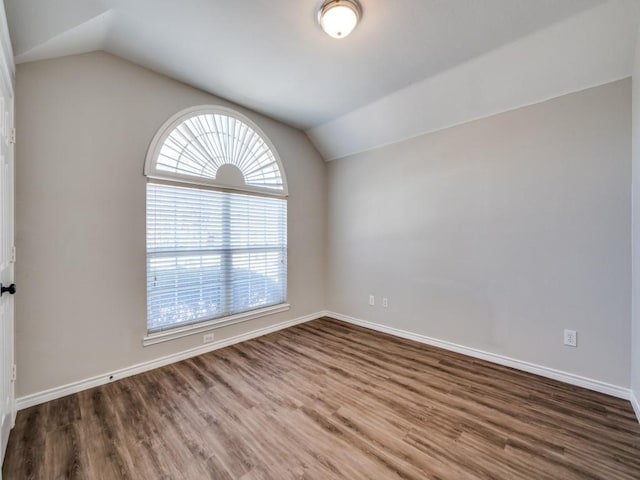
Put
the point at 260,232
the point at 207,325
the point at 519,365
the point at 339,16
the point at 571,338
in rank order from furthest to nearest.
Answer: the point at 260,232 → the point at 207,325 → the point at 519,365 → the point at 571,338 → the point at 339,16

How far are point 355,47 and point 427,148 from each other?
1.46 metres

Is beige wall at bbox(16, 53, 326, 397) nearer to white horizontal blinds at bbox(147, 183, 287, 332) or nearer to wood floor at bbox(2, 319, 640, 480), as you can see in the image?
white horizontal blinds at bbox(147, 183, 287, 332)

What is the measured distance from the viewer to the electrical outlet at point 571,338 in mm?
2277

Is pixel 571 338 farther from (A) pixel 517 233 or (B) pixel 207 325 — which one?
(B) pixel 207 325

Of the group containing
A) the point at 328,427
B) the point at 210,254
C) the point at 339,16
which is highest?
the point at 339,16

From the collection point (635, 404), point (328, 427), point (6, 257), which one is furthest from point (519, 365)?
point (6, 257)

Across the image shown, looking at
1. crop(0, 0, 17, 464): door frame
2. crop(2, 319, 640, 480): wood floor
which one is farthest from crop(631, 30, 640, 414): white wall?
crop(0, 0, 17, 464): door frame

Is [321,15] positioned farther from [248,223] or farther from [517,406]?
[517,406]

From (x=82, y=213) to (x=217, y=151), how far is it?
4.46 feet

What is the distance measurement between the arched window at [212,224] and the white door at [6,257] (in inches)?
33.8

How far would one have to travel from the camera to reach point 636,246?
194 cm

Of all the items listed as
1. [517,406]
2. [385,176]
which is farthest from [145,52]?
[517,406]

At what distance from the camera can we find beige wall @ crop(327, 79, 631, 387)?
2.15m

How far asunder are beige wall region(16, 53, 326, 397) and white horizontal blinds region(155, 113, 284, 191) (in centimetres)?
20
